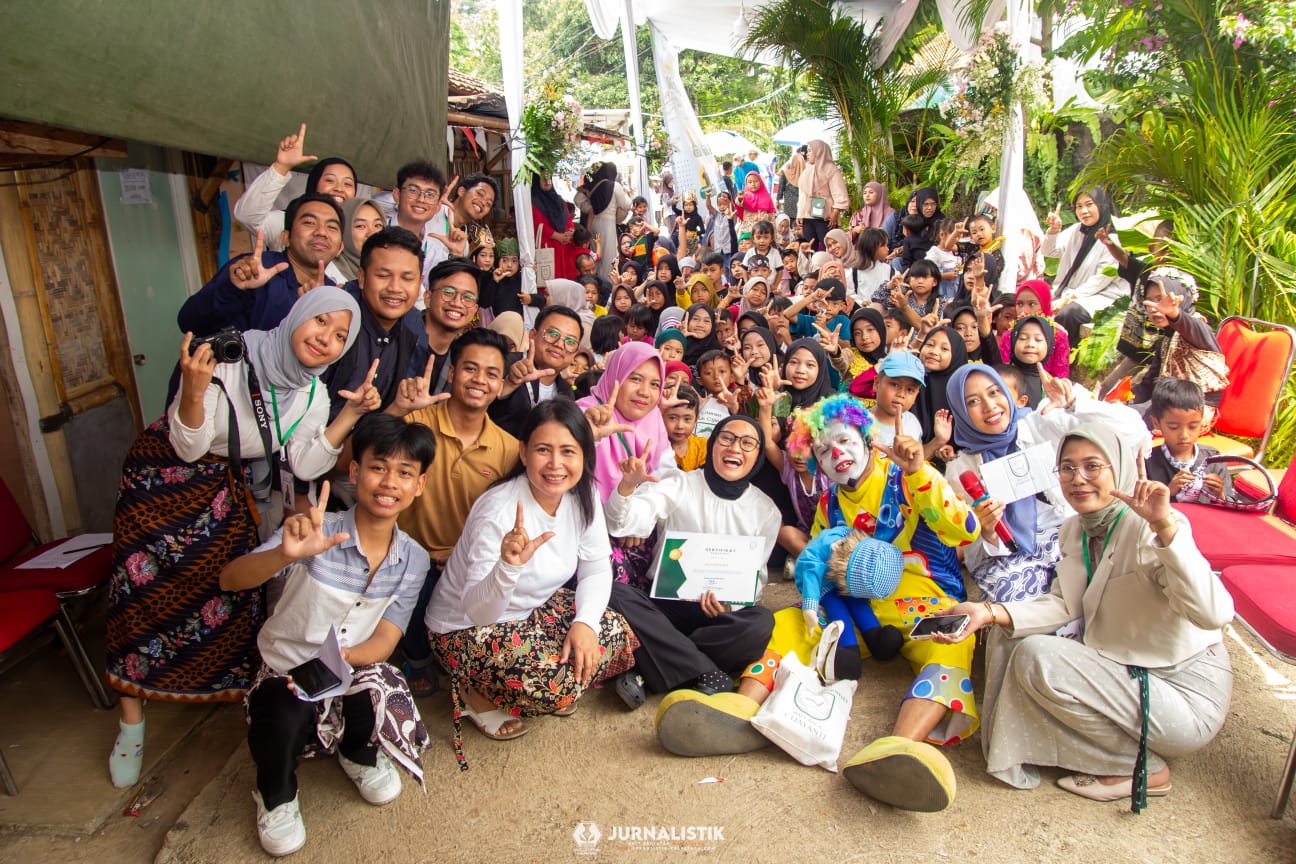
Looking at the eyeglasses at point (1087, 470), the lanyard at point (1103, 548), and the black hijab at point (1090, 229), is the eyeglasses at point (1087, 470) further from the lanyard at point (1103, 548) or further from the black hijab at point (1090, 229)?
the black hijab at point (1090, 229)

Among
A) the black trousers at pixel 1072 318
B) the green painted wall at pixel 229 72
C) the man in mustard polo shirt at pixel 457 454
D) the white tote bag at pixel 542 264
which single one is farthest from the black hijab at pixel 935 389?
the white tote bag at pixel 542 264

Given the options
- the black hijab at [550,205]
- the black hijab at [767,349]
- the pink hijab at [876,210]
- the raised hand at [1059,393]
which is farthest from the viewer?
the pink hijab at [876,210]

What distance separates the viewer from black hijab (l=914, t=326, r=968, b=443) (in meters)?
4.16

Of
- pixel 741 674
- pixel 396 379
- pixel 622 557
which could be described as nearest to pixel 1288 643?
pixel 741 674

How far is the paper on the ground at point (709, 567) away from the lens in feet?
10.3

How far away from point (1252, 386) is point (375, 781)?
4314 millimetres

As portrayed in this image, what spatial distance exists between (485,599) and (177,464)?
3.39 ft

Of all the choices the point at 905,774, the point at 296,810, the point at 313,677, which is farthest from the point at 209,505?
the point at 905,774

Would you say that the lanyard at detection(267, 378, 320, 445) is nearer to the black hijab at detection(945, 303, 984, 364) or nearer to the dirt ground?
the dirt ground

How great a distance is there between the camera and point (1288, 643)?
2.45 metres

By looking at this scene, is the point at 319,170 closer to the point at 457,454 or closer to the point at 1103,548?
the point at 457,454

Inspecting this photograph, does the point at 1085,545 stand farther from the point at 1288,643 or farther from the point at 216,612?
the point at 216,612

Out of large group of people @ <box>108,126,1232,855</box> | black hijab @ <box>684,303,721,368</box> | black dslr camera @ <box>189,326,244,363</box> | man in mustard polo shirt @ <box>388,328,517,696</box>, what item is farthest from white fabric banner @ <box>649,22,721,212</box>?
black dslr camera @ <box>189,326,244,363</box>

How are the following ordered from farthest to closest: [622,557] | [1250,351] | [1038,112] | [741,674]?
1. [1038,112]
2. [1250,351]
3. [622,557]
4. [741,674]
